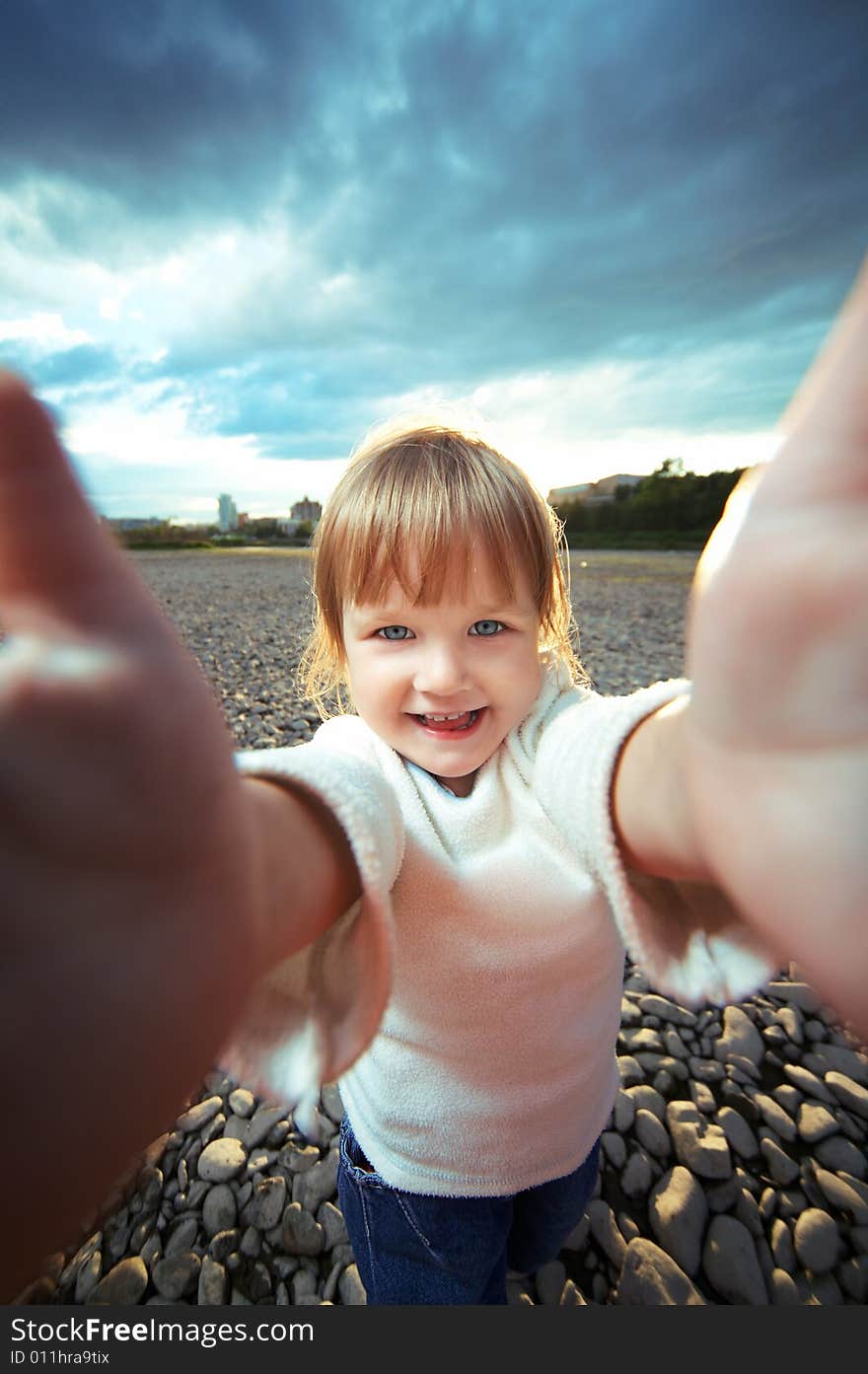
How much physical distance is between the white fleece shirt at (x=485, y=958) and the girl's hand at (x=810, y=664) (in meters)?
0.21

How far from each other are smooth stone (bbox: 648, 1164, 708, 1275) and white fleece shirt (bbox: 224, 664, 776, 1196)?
0.49m

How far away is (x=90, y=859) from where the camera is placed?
327 millimetres

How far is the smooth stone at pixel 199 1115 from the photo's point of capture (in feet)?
4.91

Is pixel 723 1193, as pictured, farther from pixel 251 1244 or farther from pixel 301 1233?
pixel 251 1244

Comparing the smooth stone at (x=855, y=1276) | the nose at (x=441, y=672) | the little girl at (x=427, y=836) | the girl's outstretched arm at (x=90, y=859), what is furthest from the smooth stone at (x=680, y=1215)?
the girl's outstretched arm at (x=90, y=859)

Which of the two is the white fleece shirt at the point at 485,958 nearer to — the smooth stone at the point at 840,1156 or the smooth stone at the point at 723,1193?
the smooth stone at the point at 723,1193

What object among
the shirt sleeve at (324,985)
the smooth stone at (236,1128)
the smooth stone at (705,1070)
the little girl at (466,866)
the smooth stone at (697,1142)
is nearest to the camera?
the shirt sleeve at (324,985)

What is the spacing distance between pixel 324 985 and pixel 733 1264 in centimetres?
125

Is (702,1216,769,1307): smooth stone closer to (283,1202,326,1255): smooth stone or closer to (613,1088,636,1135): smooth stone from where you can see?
(613,1088,636,1135): smooth stone

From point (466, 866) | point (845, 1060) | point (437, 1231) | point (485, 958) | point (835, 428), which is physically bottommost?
point (845, 1060)

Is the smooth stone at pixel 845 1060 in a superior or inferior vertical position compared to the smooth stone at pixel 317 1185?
inferior

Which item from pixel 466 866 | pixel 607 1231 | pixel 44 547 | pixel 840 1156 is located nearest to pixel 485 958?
pixel 466 866

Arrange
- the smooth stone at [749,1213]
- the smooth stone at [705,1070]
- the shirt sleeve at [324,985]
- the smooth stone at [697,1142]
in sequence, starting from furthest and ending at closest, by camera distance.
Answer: the smooth stone at [705,1070] < the smooth stone at [697,1142] < the smooth stone at [749,1213] < the shirt sleeve at [324,985]

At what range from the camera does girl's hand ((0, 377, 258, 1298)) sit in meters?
0.30
